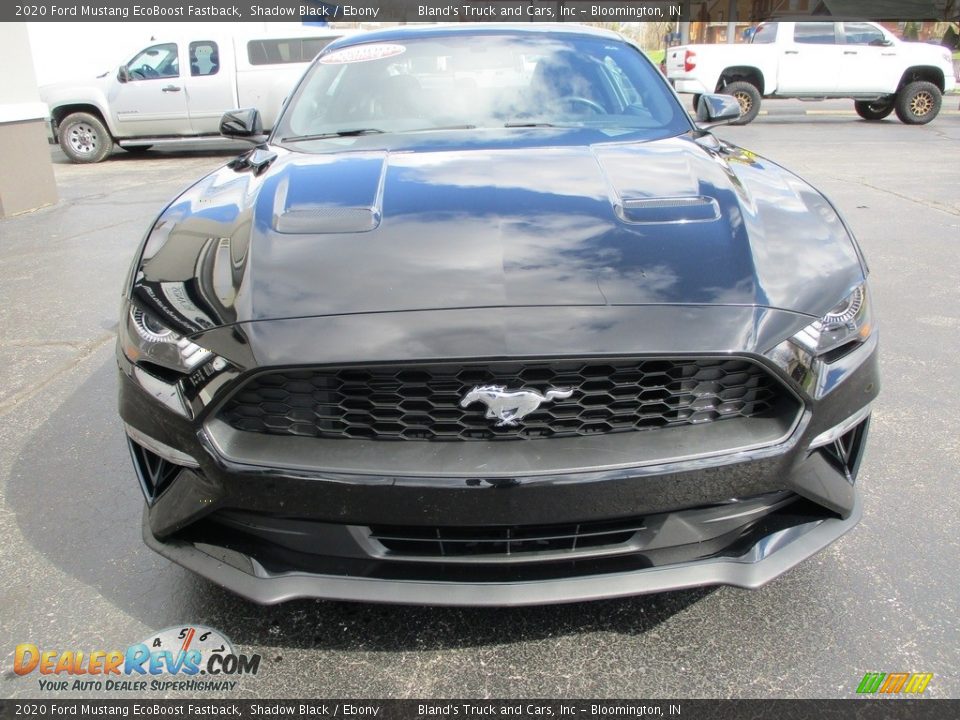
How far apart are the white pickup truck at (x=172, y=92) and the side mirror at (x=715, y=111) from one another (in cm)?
946

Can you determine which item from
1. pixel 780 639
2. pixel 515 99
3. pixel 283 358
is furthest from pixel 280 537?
pixel 515 99

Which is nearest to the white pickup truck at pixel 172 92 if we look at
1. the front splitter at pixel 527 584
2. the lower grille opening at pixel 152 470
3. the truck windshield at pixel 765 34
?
the truck windshield at pixel 765 34

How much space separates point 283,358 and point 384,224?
57cm

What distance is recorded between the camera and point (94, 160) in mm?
12172

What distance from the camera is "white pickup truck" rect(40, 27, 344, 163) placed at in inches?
464

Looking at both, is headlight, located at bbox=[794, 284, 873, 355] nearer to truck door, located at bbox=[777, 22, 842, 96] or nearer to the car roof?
the car roof

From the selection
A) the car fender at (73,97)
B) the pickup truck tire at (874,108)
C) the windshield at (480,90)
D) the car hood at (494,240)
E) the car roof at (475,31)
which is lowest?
the pickup truck tire at (874,108)

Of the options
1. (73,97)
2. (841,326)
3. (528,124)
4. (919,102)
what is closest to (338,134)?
(528,124)

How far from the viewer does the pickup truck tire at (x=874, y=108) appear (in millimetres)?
15375

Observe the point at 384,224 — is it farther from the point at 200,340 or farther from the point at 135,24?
the point at 135,24

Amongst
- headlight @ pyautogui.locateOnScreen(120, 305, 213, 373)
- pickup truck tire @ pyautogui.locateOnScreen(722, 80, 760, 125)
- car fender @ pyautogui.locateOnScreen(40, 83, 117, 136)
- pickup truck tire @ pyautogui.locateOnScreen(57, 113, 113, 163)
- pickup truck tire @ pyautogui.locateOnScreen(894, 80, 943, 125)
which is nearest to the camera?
headlight @ pyautogui.locateOnScreen(120, 305, 213, 373)

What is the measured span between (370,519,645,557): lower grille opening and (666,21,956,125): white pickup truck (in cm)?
1369

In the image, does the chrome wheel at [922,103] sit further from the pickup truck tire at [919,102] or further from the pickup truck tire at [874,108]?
the pickup truck tire at [874,108]

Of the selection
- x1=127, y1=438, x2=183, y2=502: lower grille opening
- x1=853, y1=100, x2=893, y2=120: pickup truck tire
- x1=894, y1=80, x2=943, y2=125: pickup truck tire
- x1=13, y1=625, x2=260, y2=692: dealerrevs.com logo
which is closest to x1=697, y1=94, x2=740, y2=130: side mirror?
x1=127, y1=438, x2=183, y2=502: lower grille opening
